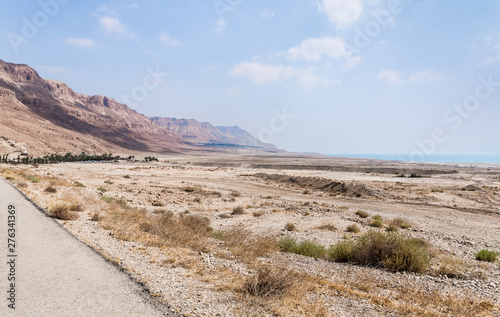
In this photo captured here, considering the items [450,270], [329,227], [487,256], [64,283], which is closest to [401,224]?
[329,227]

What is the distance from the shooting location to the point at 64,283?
510 cm

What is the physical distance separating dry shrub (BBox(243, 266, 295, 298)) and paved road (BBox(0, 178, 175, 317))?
1769 millimetres

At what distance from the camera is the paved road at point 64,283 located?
14.2 feet

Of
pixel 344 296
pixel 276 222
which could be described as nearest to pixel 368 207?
pixel 276 222

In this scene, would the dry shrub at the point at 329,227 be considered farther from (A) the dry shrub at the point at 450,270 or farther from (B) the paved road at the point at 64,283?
(B) the paved road at the point at 64,283

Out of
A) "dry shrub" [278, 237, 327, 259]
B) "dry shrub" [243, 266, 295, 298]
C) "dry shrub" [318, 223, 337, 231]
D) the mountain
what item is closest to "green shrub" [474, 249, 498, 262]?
"dry shrub" [278, 237, 327, 259]

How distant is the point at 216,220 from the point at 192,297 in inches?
548

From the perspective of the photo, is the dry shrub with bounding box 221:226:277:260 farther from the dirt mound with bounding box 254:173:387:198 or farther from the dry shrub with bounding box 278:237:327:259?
the dirt mound with bounding box 254:173:387:198

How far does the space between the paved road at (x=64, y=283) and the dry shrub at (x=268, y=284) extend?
1.77m

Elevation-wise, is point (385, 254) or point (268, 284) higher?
point (268, 284)

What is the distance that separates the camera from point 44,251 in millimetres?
6715

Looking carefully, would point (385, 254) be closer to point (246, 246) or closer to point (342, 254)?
point (342, 254)

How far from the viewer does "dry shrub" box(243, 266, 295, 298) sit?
534 cm

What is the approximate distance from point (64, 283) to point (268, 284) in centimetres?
408
